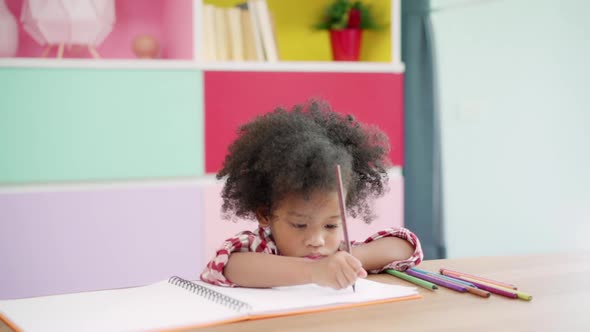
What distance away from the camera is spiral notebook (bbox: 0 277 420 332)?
37.7 inches

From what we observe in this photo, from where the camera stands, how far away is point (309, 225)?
4.14ft

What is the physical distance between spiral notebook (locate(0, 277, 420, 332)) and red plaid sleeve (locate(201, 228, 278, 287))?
34 millimetres

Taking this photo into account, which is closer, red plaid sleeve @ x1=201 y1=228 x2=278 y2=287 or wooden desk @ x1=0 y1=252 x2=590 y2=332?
wooden desk @ x1=0 y1=252 x2=590 y2=332

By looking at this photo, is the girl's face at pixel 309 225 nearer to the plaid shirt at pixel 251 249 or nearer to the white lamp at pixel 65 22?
the plaid shirt at pixel 251 249

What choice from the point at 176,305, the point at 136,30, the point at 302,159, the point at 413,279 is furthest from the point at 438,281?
the point at 136,30

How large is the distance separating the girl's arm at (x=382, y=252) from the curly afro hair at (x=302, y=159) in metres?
0.07

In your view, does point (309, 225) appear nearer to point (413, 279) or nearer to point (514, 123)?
point (413, 279)

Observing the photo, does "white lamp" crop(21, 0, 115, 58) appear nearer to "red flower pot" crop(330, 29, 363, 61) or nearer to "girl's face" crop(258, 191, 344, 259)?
"red flower pot" crop(330, 29, 363, 61)

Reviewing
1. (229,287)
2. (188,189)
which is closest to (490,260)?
(229,287)

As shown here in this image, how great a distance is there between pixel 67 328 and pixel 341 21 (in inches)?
89.6

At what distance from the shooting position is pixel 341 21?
3.03 m

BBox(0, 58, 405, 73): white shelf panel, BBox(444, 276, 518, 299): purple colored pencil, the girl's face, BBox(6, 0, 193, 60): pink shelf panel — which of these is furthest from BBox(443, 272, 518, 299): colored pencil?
BBox(6, 0, 193, 60): pink shelf panel

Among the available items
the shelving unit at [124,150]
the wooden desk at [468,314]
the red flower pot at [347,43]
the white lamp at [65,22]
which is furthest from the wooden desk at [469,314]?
the red flower pot at [347,43]

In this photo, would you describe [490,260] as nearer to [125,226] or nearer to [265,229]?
[265,229]
